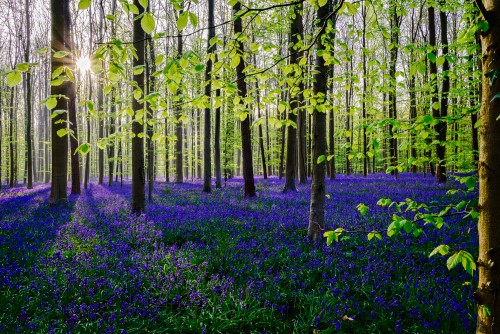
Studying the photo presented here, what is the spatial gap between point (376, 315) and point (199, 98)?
3463 millimetres

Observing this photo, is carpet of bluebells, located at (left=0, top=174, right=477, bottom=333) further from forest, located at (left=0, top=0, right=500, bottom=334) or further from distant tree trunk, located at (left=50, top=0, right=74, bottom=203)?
distant tree trunk, located at (left=50, top=0, right=74, bottom=203)

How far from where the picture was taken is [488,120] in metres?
1.50

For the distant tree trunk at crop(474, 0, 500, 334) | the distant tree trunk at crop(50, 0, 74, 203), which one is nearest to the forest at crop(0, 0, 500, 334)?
the distant tree trunk at crop(474, 0, 500, 334)

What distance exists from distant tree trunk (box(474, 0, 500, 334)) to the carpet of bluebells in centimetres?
80

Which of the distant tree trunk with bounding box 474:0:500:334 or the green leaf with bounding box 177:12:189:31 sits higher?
the green leaf with bounding box 177:12:189:31

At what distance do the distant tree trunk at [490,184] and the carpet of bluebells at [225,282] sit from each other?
2.63 feet

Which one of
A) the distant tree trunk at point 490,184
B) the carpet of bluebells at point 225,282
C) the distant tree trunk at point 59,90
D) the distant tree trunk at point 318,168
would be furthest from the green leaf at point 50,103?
the distant tree trunk at point 59,90

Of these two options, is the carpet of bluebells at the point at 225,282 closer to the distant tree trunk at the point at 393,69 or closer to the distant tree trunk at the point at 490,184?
the distant tree trunk at the point at 490,184

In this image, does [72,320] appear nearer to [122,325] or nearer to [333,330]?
[122,325]

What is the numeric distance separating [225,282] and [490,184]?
3.59m

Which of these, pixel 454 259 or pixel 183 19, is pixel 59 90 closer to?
pixel 183 19

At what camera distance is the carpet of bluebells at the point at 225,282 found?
3.46 meters

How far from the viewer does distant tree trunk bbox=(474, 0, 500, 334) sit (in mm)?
1444

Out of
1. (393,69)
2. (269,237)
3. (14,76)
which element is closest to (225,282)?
(269,237)
